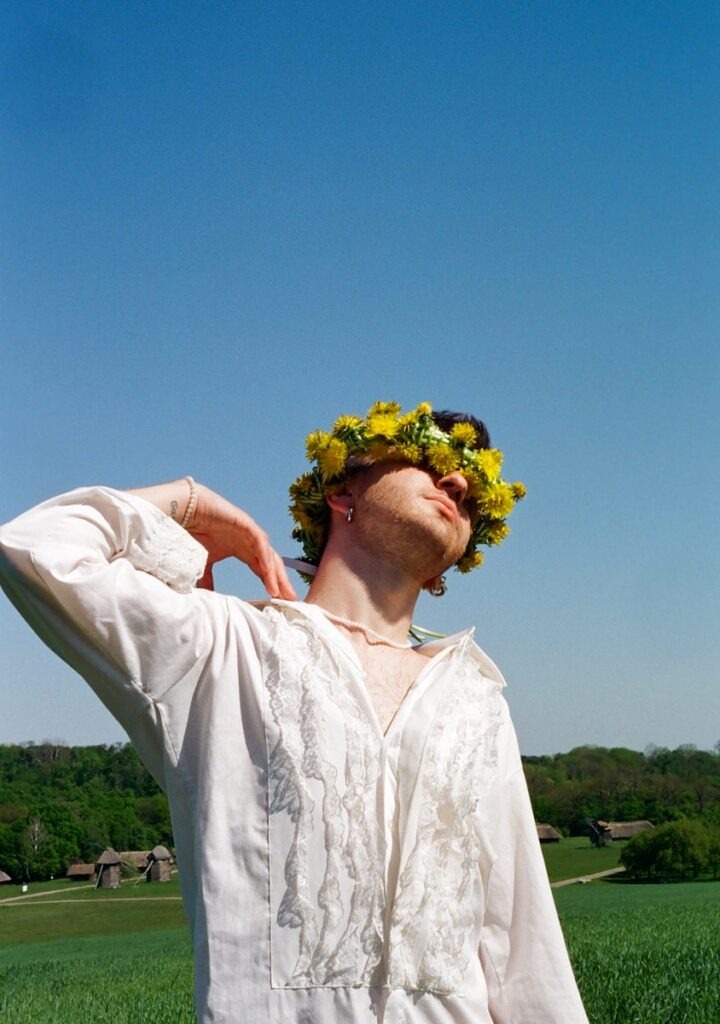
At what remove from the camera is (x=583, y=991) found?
690cm

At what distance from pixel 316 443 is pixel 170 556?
765 mm

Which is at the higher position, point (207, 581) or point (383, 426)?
point (383, 426)

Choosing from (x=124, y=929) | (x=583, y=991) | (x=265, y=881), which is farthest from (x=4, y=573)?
(x=124, y=929)

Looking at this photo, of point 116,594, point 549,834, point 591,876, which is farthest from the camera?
point 549,834

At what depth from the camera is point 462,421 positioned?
3.07 meters

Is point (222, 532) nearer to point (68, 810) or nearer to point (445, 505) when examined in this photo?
point (445, 505)

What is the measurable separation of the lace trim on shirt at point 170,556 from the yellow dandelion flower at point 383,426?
2.24 ft

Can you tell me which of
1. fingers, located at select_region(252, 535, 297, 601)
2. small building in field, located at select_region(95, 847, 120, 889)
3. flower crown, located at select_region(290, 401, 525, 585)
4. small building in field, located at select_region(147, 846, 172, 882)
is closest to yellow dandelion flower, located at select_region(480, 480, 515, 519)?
flower crown, located at select_region(290, 401, 525, 585)

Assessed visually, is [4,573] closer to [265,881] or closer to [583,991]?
[265,881]

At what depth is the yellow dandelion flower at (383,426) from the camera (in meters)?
2.87

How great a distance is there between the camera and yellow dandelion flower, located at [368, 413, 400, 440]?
2873mm

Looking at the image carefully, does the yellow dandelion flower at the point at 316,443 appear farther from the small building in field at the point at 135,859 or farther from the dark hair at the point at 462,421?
the small building in field at the point at 135,859

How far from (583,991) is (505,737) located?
5.00m

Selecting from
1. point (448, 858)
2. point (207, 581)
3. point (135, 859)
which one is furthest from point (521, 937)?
point (135, 859)
